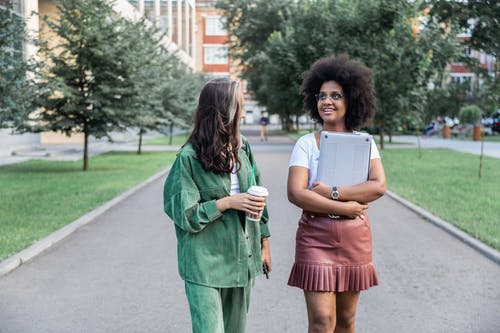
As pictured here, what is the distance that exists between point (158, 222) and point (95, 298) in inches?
177

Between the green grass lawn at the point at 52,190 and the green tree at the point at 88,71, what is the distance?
59.3 inches

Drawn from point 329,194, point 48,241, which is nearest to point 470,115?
point 48,241

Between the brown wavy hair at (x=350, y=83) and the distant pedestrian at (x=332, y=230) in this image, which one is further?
the brown wavy hair at (x=350, y=83)

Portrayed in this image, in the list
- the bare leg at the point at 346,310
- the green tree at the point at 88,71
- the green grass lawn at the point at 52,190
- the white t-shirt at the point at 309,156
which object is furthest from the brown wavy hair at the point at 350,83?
the green tree at the point at 88,71

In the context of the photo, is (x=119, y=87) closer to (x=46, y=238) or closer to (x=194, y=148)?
(x=46, y=238)

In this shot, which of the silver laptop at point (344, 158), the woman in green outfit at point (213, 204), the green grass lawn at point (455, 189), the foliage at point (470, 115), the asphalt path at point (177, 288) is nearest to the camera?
the woman in green outfit at point (213, 204)

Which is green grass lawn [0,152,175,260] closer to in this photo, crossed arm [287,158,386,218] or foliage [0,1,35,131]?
foliage [0,1,35,131]

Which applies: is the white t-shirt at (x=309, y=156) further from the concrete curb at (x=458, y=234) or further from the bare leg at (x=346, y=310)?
the concrete curb at (x=458, y=234)

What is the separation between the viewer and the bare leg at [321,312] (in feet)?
10.4

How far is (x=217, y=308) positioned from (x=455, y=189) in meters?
12.0

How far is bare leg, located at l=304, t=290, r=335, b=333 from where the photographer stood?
125 inches

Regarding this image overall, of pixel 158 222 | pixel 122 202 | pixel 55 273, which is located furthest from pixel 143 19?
pixel 55 273

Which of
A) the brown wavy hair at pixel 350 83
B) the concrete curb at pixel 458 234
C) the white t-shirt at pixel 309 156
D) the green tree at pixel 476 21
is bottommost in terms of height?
the concrete curb at pixel 458 234

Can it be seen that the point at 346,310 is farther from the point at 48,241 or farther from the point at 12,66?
the point at 12,66
